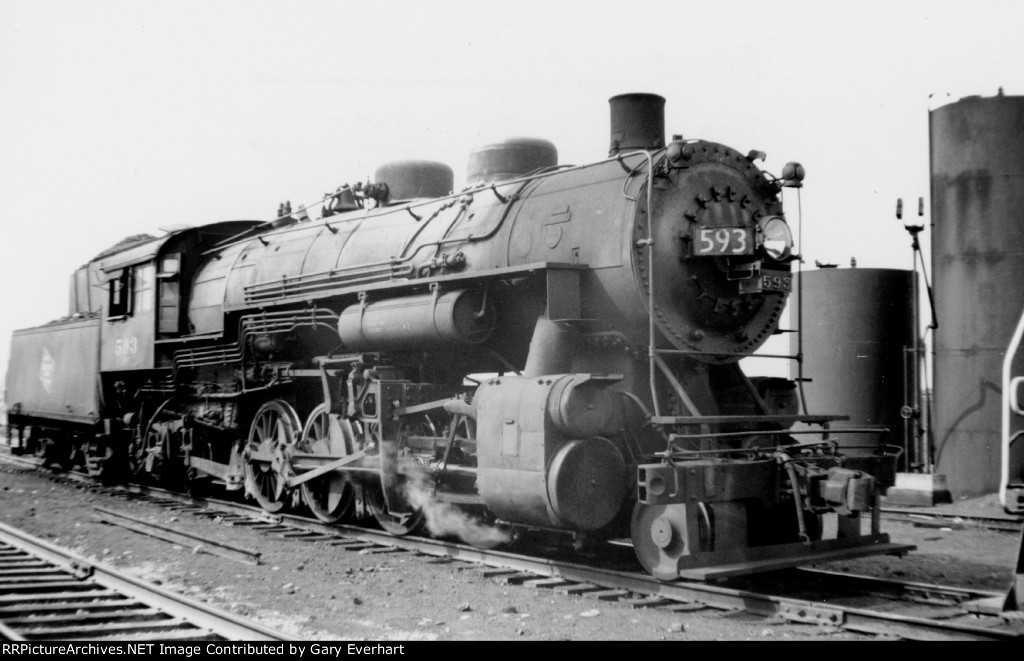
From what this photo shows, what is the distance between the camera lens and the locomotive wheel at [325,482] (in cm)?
922

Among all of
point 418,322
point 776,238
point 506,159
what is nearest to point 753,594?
point 776,238

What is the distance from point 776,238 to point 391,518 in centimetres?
437

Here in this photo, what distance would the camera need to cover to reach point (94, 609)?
5.88 m

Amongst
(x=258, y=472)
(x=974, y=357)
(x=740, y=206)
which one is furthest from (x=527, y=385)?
(x=974, y=357)

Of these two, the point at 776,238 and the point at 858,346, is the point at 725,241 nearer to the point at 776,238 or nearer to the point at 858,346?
the point at 776,238

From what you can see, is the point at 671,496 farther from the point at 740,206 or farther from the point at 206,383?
the point at 206,383

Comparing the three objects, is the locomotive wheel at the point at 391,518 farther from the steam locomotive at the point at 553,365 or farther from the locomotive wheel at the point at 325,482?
the locomotive wheel at the point at 325,482

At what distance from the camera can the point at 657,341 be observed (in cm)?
702

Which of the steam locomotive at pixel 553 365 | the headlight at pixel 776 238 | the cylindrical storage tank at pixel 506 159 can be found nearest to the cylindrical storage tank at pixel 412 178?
the steam locomotive at pixel 553 365

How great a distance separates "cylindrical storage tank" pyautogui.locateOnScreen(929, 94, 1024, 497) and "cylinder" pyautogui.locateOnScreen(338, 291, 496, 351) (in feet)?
25.3

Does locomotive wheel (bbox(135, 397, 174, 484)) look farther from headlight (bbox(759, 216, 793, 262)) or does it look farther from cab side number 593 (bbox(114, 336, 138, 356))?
headlight (bbox(759, 216, 793, 262))

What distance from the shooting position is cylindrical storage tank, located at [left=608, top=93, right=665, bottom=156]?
777 centimetres

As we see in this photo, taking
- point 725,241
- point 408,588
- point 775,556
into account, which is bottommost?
point 408,588

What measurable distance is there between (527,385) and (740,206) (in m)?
2.28
